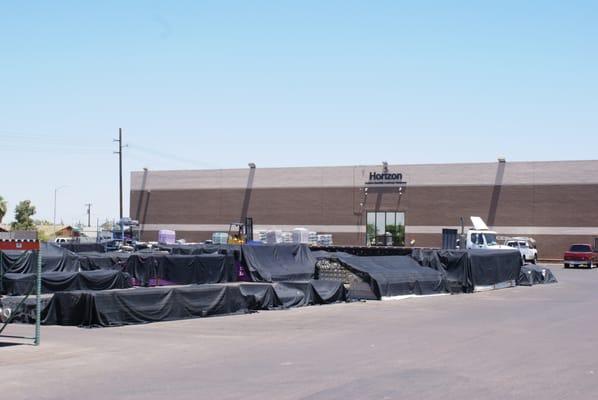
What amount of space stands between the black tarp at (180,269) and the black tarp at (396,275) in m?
6.97

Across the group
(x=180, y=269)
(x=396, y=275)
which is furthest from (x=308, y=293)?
(x=180, y=269)

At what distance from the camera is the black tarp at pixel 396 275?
1265 inches

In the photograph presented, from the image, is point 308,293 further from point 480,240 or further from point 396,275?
point 480,240

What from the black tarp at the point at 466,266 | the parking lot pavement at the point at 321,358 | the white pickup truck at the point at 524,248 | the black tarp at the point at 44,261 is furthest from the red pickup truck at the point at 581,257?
the black tarp at the point at 44,261

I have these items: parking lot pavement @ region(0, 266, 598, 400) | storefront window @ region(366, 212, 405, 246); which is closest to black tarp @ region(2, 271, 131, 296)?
parking lot pavement @ region(0, 266, 598, 400)

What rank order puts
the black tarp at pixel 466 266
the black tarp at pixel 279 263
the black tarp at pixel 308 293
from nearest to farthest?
the black tarp at pixel 308 293
the black tarp at pixel 466 266
the black tarp at pixel 279 263

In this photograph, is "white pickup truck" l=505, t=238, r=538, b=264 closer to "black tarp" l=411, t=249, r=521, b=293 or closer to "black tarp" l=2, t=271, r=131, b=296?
"black tarp" l=411, t=249, r=521, b=293

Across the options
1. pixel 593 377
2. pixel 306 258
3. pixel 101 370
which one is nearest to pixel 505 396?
pixel 593 377

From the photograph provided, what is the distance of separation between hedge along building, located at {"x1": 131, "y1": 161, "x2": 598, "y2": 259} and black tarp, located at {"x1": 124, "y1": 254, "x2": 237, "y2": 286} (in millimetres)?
35462

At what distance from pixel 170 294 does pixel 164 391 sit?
38.2 feet

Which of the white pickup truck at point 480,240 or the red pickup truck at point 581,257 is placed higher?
the white pickup truck at point 480,240

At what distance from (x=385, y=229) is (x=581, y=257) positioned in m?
20.3

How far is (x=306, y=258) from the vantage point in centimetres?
4188

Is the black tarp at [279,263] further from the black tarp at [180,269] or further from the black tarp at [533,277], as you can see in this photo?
the black tarp at [533,277]
